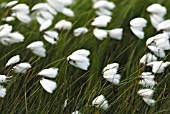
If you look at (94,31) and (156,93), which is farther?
(94,31)

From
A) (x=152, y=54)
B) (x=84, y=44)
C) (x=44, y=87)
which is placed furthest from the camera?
(x=84, y=44)

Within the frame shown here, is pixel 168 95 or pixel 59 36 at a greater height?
pixel 59 36

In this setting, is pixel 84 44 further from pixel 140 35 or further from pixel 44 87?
pixel 44 87

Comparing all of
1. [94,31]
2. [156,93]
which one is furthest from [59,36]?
[156,93]

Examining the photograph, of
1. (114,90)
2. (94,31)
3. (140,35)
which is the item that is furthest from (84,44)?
(114,90)

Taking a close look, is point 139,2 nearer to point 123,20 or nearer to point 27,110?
point 123,20

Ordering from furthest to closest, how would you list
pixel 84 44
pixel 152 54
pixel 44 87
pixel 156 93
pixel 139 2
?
pixel 139 2
pixel 84 44
pixel 152 54
pixel 156 93
pixel 44 87
